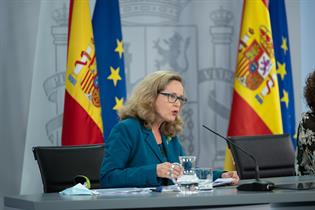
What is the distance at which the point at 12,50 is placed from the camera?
16.8ft

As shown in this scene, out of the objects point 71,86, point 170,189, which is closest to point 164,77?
point 170,189

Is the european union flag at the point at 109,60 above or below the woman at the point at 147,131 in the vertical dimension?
above

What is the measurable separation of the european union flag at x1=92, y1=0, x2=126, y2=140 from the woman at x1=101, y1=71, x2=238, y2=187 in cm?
163

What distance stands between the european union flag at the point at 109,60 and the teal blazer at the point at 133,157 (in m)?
1.66

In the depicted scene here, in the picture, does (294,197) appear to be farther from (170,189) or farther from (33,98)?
(33,98)

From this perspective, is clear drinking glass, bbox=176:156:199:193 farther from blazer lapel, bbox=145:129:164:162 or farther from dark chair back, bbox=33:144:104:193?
dark chair back, bbox=33:144:104:193

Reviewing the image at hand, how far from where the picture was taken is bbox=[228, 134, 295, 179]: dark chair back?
379 centimetres

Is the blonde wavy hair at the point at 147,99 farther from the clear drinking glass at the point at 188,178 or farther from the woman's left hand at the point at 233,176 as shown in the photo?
the clear drinking glass at the point at 188,178

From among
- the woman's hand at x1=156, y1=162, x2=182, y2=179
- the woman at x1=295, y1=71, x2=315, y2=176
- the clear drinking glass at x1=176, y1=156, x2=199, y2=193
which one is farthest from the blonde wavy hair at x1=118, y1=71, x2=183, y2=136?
the woman at x1=295, y1=71, x2=315, y2=176

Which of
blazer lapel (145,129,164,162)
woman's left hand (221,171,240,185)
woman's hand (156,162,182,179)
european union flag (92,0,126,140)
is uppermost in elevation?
european union flag (92,0,126,140)

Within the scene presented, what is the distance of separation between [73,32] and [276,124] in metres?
1.80

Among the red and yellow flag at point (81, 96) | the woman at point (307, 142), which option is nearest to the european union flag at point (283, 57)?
the red and yellow flag at point (81, 96)

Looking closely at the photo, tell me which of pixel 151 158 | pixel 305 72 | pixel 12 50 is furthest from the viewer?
pixel 305 72

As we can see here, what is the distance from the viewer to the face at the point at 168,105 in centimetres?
331
